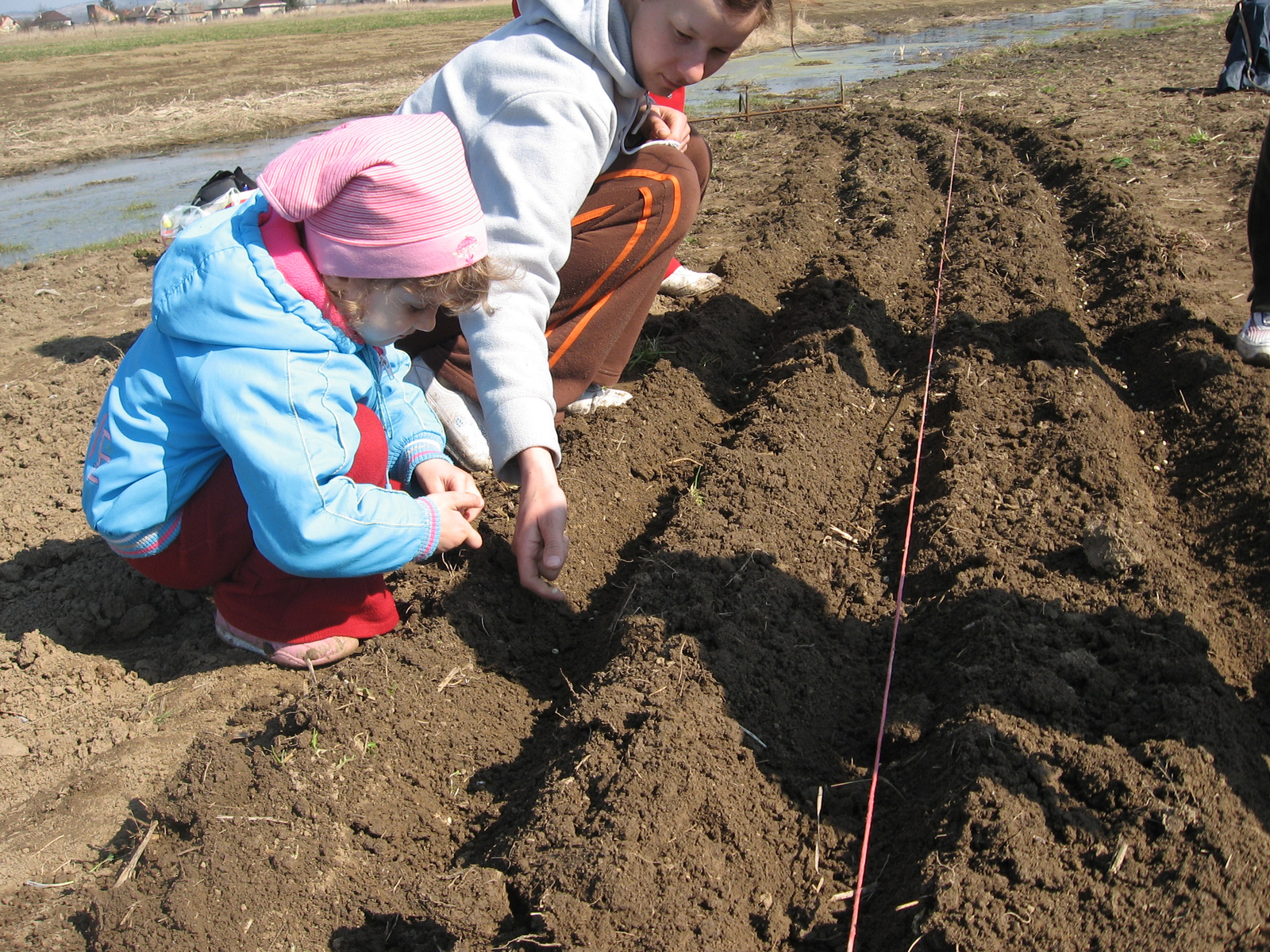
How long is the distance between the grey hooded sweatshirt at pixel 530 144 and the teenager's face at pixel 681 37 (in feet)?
0.21

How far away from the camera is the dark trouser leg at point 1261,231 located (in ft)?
12.4

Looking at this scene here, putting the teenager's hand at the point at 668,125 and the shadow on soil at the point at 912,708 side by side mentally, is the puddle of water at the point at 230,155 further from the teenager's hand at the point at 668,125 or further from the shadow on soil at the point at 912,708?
the shadow on soil at the point at 912,708

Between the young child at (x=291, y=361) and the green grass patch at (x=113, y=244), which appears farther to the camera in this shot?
the green grass patch at (x=113, y=244)

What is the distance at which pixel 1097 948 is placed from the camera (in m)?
1.68

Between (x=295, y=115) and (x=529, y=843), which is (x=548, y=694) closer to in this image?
(x=529, y=843)

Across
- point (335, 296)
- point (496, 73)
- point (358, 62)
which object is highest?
point (496, 73)

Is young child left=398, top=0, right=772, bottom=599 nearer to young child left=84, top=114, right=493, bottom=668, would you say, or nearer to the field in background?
young child left=84, top=114, right=493, bottom=668

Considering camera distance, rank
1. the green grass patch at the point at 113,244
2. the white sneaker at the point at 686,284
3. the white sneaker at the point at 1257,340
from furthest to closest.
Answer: the green grass patch at the point at 113,244
the white sneaker at the point at 686,284
the white sneaker at the point at 1257,340

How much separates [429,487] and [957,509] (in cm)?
177

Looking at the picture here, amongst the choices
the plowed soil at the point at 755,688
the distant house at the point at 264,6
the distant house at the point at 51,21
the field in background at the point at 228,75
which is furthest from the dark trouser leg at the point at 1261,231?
the distant house at the point at 264,6

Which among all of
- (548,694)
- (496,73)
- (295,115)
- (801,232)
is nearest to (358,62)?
(295,115)

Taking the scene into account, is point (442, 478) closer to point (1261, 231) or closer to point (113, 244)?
point (1261, 231)

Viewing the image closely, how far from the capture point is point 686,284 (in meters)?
4.89

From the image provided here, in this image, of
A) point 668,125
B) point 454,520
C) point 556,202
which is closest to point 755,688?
point 454,520
